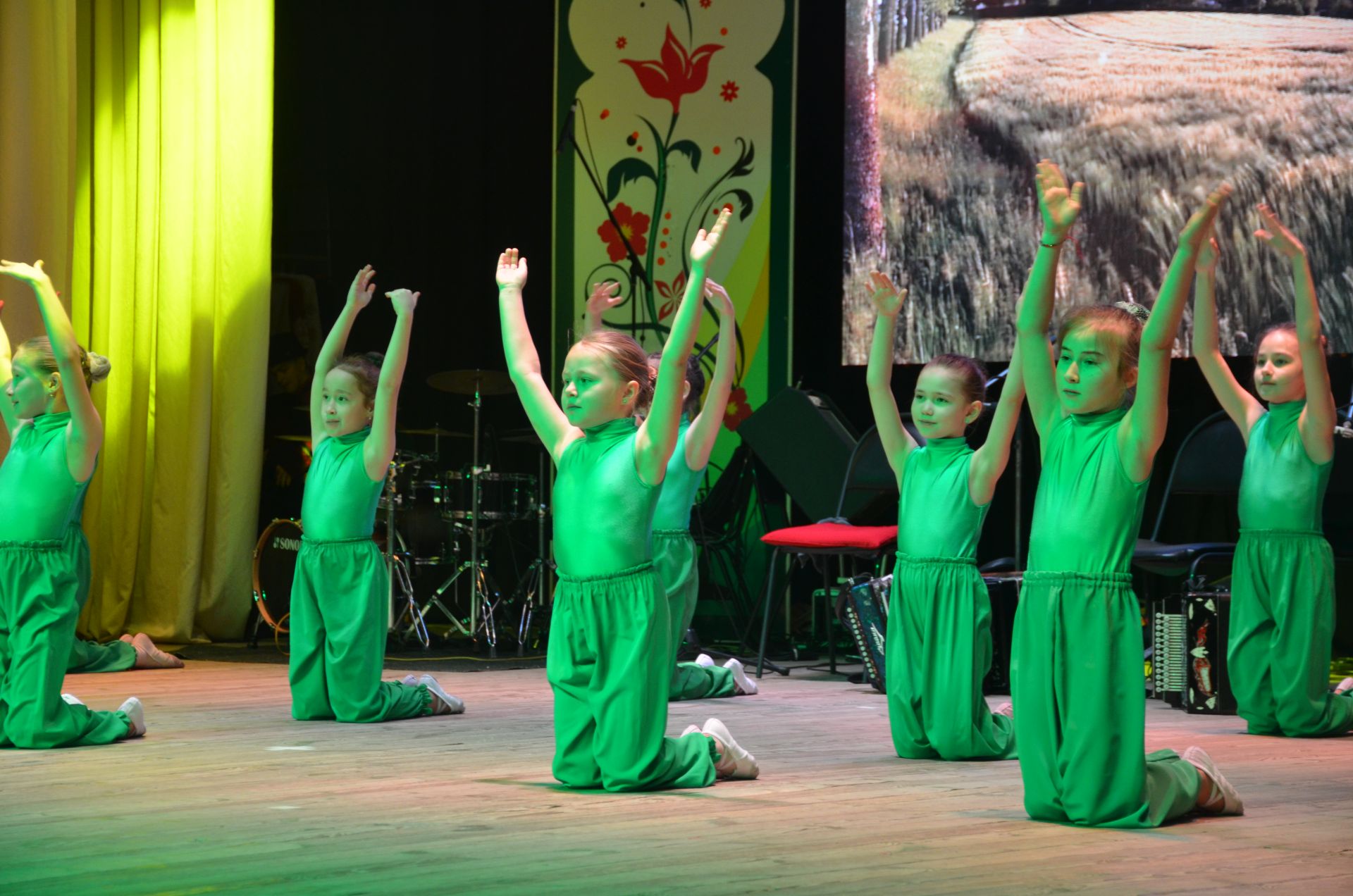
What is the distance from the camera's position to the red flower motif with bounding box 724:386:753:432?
763cm

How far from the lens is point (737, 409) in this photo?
7.64 m

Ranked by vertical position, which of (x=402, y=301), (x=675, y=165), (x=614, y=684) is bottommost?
(x=614, y=684)

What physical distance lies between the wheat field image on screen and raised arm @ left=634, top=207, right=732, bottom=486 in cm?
375

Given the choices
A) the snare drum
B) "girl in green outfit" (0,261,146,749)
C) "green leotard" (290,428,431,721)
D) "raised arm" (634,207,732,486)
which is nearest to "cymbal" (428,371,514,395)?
the snare drum

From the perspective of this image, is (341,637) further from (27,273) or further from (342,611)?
(27,273)

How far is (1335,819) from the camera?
3096 mm

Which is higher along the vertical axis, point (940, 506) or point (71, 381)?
point (71, 381)

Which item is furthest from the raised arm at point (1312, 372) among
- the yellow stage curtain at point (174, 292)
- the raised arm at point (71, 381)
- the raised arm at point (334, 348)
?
the yellow stage curtain at point (174, 292)

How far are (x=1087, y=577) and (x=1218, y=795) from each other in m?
0.52

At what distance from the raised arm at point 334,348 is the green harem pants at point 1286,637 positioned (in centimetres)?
265

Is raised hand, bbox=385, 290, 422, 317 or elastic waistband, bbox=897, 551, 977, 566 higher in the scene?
raised hand, bbox=385, 290, 422, 317

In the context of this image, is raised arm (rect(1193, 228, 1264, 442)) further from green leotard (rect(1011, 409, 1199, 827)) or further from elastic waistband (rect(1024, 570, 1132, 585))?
elastic waistband (rect(1024, 570, 1132, 585))

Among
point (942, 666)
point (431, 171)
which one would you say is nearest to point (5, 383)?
point (942, 666)

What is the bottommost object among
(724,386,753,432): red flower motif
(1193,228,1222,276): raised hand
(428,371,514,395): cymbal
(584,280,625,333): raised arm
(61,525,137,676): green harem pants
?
(61,525,137,676): green harem pants
